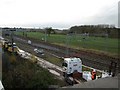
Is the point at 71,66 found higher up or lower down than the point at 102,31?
lower down

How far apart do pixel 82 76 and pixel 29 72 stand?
8.34m

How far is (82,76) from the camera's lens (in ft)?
66.2

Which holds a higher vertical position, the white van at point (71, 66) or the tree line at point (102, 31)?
the tree line at point (102, 31)

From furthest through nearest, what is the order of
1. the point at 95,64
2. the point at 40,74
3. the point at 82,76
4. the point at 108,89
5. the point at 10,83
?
the point at 95,64
the point at 82,76
the point at 40,74
the point at 10,83
the point at 108,89

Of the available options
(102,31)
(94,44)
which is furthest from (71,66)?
(94,44)

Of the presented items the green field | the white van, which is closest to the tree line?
the green field

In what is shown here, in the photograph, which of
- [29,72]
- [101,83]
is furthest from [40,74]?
[101,83]

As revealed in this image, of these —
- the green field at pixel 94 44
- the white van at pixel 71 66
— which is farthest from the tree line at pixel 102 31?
the white van at pixel 71 66

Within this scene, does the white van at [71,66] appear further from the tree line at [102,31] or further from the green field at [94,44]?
the green field at [94,44]

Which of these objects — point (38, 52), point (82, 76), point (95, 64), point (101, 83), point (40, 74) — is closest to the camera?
point (101, 83)

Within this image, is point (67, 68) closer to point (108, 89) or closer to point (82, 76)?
point (82, 76)

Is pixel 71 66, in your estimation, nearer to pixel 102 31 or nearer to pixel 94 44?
pixel 102 31

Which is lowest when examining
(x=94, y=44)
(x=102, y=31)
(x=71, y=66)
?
(x=94, y=44)

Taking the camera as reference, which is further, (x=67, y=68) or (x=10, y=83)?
(x=67, y=68)
